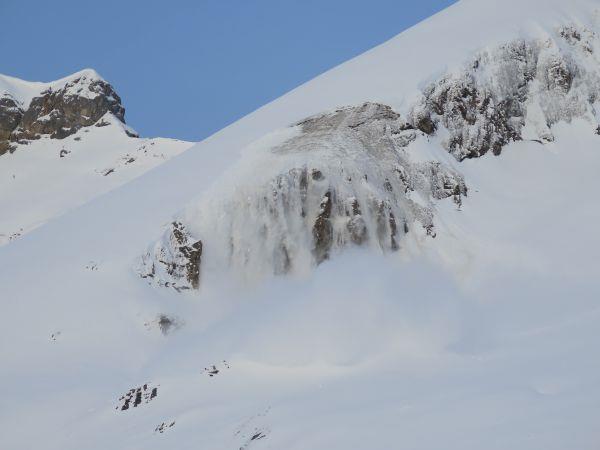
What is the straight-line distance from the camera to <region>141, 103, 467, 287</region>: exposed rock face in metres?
18.0

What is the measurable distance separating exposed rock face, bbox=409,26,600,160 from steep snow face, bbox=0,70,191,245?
33604 millimetres

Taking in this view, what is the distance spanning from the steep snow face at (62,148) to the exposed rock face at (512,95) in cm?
3360

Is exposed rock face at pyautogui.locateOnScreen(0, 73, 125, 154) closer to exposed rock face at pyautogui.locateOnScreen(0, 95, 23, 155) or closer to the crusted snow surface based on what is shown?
exposed rock face at pyautogui.locateOnScreen(0, 95, 23, 155)

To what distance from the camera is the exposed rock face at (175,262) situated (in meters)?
17.7

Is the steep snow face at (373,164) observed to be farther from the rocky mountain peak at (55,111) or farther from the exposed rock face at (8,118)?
the exposed rock face at (8,118)

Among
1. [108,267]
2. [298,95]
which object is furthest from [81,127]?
[108,267]

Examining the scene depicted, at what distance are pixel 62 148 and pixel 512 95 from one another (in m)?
48.0

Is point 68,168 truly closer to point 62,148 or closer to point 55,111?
point 62,148

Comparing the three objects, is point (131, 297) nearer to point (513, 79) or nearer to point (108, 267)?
point (108, 267)

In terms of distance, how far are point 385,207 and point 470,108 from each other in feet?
18.0

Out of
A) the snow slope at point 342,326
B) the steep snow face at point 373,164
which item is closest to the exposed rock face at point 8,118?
the snow slope at point 342,326

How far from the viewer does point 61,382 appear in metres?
15.1

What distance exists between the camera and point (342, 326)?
631 inches

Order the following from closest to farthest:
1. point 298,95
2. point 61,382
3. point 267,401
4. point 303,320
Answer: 1. point 267,401
2. point 61,382
3. point 303,320
4. point 298,95
